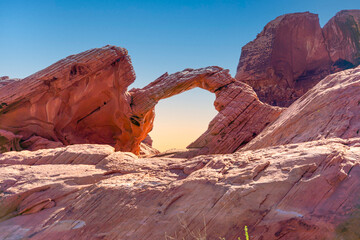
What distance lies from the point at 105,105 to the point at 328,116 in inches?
471

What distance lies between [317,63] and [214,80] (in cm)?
2011

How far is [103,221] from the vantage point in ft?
15.7

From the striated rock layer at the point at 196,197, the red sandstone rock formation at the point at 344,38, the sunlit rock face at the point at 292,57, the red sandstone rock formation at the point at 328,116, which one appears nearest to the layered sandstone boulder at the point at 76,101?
the striated rock layer at the point at 196,197

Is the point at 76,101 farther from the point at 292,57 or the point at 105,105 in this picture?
the point at 292,57

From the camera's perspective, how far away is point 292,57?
2903 centimetres

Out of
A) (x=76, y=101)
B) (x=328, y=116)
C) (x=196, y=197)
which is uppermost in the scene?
(x=76, y=101)

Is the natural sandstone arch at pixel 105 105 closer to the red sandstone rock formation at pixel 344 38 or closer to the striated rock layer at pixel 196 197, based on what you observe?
the striated rock layer at pixel 196 197

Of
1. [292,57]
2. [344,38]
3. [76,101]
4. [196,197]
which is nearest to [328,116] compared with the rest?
[196,197]

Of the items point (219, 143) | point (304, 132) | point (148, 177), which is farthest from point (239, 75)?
point (148, 177)

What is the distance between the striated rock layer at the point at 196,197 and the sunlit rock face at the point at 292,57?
2435cm

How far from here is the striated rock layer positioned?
379cm

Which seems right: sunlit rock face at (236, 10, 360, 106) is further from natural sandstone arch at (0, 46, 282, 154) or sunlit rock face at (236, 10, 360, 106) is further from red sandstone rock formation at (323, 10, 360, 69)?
natural sandstone arch at (0, 46, 282, 154)

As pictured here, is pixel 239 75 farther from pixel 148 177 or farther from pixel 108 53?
pixel 148 177

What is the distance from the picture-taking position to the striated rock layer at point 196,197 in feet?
12.4
